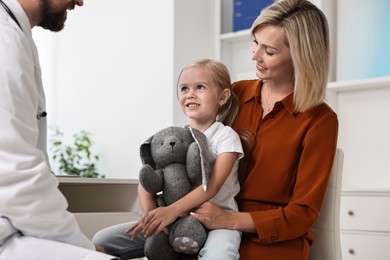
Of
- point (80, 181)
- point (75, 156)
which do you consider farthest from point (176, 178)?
point (75, 156)

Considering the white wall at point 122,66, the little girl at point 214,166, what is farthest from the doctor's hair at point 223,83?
the white wall at point 122,66

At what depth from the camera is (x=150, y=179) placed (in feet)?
5.23

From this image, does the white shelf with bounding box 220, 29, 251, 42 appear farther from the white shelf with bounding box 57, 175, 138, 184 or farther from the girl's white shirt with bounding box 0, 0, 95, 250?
the girl's white shirt with bounding box 0, 0, 95, 250

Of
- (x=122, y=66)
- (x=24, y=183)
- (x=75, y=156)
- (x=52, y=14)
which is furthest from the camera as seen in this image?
(x=75, y=156)

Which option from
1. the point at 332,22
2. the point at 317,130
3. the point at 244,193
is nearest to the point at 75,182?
the point at 244,193

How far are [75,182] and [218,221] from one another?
1.27 metres

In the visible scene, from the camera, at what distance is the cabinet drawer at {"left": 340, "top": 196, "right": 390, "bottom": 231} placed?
116 inches

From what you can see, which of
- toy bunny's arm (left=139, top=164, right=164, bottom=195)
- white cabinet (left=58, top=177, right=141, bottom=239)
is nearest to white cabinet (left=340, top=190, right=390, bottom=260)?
white cabinet (left=58, top=177, right=141, bottom=239)

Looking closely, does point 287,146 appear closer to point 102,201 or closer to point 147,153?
point 147,153

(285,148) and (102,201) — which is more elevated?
(285,148)

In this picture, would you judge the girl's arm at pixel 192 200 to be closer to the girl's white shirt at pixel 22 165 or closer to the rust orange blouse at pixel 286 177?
the rust orange blouse at pixel 286 177

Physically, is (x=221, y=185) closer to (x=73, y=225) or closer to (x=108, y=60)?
(x=73, y=225)

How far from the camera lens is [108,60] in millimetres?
4070

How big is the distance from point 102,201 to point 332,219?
1.62 m
